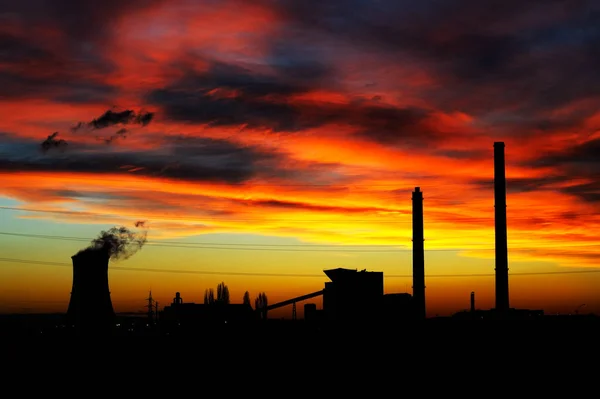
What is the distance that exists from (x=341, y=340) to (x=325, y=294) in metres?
3.37

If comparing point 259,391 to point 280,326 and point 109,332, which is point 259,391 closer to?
point 280,326

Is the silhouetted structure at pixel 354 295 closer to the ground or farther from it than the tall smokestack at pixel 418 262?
closer to the ground

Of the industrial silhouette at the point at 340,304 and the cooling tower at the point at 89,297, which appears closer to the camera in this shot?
the industrial silhouette at the point at 340,304

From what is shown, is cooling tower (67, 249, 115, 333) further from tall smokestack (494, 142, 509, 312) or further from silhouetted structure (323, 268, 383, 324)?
tall smokestack (494, 142, 509, 312)

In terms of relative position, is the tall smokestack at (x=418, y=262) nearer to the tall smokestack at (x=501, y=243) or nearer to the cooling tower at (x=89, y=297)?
the tall smokestack at (x=501, y=243)

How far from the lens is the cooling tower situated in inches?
2808

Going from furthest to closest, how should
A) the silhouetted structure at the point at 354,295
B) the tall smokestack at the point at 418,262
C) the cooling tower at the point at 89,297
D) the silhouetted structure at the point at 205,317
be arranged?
the cooling tower at the point at 89,297
the tall smokestack at the point at 418,262
the silhouetted structure at the point at 205,317
the silhouetted structure at the point at 354,295

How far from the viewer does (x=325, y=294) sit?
4675 centimetres

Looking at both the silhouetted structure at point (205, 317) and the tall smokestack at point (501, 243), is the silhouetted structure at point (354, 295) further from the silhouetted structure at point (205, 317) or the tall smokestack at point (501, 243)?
the tall smokestack at point (501, 243)

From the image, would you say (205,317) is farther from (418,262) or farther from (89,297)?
(418,262)

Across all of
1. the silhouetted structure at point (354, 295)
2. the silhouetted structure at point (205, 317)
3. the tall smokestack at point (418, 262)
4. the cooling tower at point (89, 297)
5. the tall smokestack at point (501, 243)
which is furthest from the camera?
the cooling tower at point (89, 297)

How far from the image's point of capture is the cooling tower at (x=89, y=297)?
71.3 metres

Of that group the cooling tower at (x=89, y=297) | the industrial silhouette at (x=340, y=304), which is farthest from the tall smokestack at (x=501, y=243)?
the cooling tower at (x=89, y=297)

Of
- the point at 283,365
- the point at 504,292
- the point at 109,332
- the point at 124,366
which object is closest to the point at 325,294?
the point at 283,365
